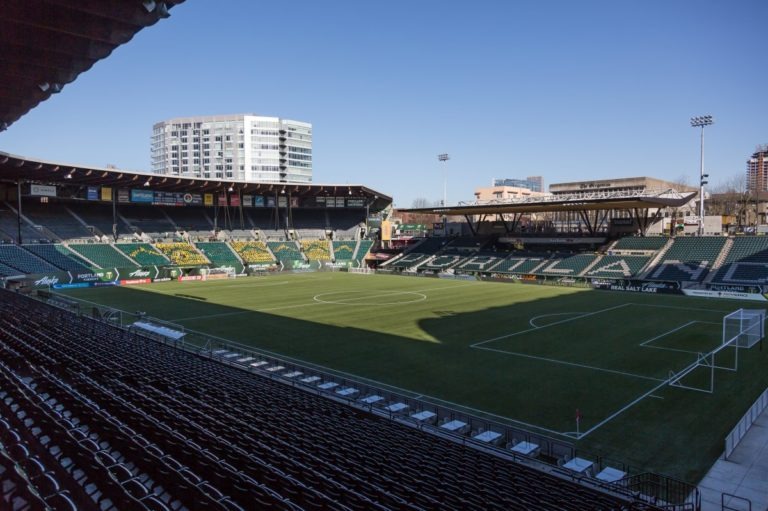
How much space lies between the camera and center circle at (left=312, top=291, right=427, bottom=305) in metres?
44.5

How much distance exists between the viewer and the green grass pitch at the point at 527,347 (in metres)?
16.9

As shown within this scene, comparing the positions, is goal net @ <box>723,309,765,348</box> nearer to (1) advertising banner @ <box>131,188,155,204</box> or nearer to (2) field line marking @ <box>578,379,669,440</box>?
(2) field line marking @ <box>578,379,669,440</box>

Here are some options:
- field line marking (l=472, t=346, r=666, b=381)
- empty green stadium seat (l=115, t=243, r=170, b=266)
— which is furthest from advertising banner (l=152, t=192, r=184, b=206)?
field line marking (l=472, t=346, r=666, b=381)

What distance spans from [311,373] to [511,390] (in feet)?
27.0

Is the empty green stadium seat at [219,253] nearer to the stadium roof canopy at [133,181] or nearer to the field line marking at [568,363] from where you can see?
the stadium roof canopy at [133,181]

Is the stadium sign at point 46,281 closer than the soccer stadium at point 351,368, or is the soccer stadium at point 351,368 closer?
the soccer stadium at point 351,368

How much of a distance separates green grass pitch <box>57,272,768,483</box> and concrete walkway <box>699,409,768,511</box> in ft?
1.63

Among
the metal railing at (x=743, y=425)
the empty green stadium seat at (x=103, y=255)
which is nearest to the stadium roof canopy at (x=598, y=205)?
the empty green stadium seat at (x=103, y=255)

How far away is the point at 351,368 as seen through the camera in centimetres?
2338

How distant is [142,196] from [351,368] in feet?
186

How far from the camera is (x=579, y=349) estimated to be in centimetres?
2706

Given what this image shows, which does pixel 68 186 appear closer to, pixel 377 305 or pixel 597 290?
pixel 377 305

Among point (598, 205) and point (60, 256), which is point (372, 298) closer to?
point (598, 205)

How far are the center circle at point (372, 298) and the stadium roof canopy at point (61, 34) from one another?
35973 millimetres
